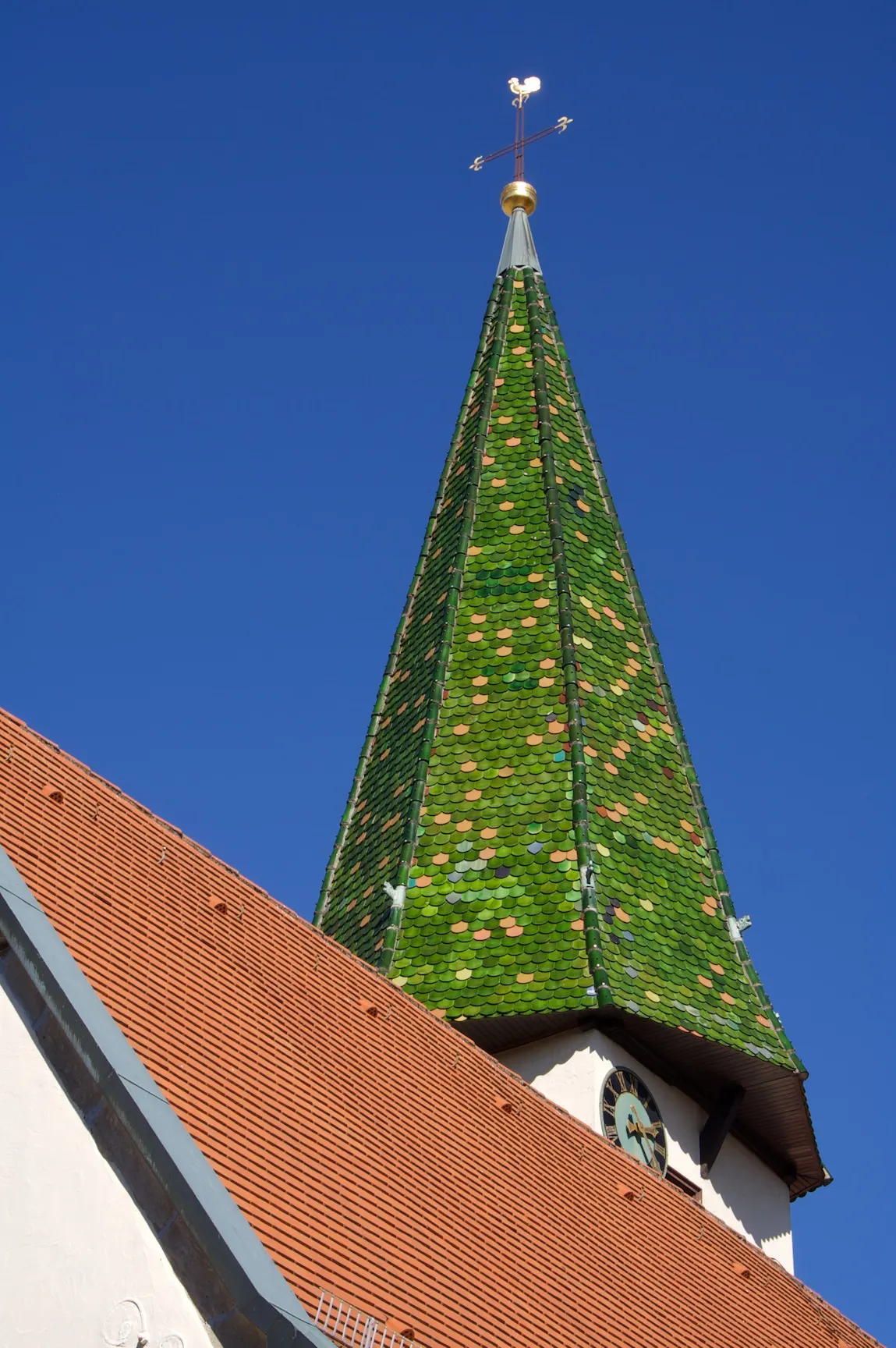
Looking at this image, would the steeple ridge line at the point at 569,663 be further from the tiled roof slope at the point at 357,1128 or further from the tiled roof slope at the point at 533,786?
the tiled roof slope at the point at 357,1128

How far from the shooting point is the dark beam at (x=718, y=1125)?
1616 centimetres

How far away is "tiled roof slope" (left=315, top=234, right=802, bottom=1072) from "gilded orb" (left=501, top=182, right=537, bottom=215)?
283 centimetres

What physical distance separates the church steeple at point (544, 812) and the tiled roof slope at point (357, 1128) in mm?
2793

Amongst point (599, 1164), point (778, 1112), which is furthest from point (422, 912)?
point (599, 1164)

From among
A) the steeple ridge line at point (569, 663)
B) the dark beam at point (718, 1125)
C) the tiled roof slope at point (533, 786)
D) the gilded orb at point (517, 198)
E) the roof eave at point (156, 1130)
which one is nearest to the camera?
the roof eave at point (156, 1130)

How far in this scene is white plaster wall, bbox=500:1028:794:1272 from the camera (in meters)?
15.3

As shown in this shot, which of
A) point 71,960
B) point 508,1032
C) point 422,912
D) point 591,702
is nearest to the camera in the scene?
point 71,960

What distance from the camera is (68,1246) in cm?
781

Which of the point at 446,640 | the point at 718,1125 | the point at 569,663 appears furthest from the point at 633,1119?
the point at 446,640

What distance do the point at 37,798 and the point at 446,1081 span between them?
8.84 ft

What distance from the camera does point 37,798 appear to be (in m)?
10.5

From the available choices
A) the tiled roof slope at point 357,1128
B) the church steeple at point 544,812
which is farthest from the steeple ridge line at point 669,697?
the tiled roof slope at point 357,1128

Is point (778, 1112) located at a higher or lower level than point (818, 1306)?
higher

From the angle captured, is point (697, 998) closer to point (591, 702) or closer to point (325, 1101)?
point (591, 702)
